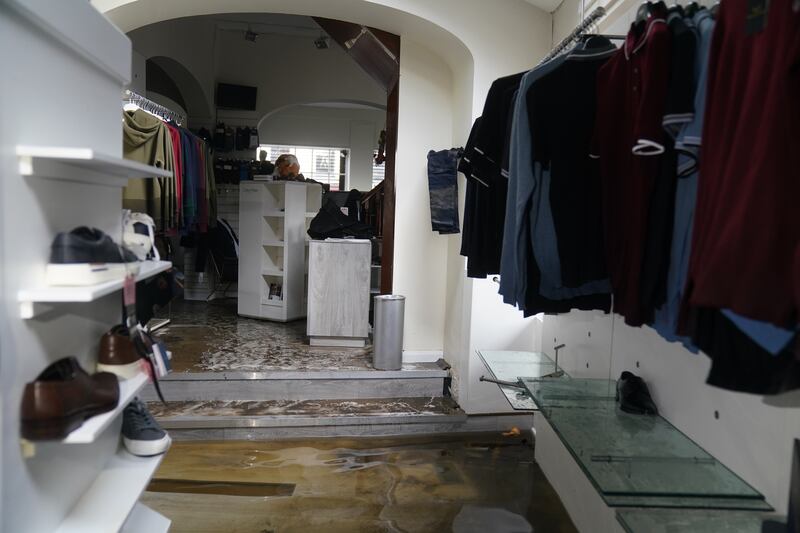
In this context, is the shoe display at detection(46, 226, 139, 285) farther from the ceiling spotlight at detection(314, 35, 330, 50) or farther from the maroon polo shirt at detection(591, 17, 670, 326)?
the ceiling spotlight at detection(314, 35, 330, 50)

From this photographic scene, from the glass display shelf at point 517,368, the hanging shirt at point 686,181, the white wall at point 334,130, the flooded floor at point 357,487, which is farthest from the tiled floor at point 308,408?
the white wall at point 334,130

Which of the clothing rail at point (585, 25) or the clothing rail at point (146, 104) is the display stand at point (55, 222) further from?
the clothing rail at point (146, 104)

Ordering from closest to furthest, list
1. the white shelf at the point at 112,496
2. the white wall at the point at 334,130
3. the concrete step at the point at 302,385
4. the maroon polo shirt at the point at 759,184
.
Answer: the maroon polo shirt at the point at 759,184 < the white shelf at the point at 112,496 < the concrete step at the point at 302,385 < the white wall at the point at 334,130

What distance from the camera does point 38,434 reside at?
1.24 metres

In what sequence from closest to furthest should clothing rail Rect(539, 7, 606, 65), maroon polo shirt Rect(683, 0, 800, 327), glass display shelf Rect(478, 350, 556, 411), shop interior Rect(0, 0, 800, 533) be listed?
maroon polo shirt Rect(683, 0, 800, 327) → shop interior Rect(0, 0, 800, 533) → clothing rail Rect(539, 7, 606, 65) → glass display shelf Rect(478, 350, 556, 411)

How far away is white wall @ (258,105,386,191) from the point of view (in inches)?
354

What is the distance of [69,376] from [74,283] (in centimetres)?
23

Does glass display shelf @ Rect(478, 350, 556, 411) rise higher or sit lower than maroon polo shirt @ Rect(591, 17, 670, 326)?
lower

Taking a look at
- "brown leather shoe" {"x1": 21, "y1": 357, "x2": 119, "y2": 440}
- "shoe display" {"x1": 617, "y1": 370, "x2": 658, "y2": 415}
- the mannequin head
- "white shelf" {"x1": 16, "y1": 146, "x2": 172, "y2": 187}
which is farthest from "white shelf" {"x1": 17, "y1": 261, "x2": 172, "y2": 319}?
the mannequin head

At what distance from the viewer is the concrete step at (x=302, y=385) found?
361 cm

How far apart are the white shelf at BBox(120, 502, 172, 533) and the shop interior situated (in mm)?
13

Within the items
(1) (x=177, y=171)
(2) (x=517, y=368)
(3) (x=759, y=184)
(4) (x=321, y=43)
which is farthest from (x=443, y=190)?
(4) (x=321, y=43)

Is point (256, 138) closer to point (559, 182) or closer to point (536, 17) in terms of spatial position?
point (536, 17)

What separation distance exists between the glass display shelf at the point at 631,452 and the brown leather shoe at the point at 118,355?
131 centimetres
